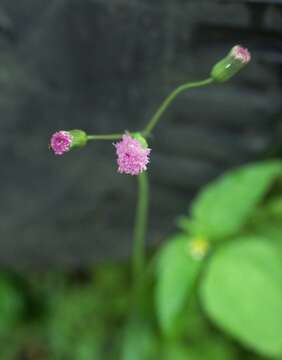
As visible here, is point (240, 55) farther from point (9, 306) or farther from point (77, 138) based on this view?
point (9, 306)

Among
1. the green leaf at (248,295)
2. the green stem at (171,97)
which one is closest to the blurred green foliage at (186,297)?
the green leaf at (248,295)

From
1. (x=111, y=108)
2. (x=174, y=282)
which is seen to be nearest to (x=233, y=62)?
(x=111, y=108)

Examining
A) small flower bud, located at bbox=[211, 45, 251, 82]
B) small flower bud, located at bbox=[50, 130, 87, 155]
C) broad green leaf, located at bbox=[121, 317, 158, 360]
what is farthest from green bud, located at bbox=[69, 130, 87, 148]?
broad green leaf, located at bbox=[121, 317, 158, 360]

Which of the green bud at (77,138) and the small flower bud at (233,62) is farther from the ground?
the small flower bud at (233,62)

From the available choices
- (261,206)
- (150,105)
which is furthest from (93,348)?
(150,105)

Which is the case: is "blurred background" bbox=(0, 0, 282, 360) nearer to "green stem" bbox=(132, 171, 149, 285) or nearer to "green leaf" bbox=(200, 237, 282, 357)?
"green stem" bbox=(132, 171, 149, 285)

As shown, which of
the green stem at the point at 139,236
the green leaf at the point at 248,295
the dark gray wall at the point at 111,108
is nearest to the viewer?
the dark gray wall at the point at 111,108

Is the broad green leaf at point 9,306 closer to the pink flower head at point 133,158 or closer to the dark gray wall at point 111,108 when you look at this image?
the dark gray wall at point 111,108
